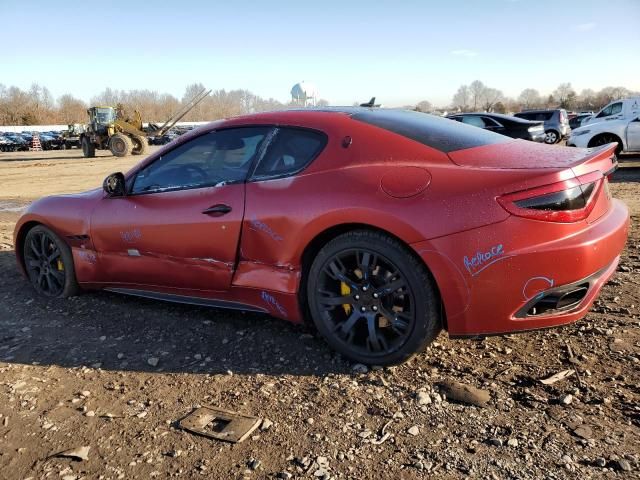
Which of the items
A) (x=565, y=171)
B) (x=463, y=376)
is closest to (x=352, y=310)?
(x=463, y=376)

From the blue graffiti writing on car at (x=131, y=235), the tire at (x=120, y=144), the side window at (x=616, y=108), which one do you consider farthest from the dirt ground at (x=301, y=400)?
the tire at (x=120, y=144)

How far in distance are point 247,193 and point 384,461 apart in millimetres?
1761

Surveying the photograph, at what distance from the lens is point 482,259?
2.60 meters

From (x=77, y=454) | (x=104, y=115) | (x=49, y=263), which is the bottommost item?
(x=77, y=454)

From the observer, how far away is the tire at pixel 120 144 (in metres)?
27.3

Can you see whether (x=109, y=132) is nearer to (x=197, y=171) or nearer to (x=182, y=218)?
(x=197, y=171)

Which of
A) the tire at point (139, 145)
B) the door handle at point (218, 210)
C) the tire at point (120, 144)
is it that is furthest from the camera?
the tire at point (139, 145)

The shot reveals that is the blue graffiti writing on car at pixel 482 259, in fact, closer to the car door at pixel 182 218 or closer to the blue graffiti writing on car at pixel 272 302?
the blue graffiti writing on car at pixel 272 302

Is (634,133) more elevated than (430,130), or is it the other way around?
(430,130)

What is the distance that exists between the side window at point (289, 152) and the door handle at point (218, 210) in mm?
255

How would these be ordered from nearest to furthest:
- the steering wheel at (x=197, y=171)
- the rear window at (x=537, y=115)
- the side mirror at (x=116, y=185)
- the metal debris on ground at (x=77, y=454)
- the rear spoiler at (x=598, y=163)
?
the metal debris on ground at (x=77, y=454) → the rear spoiler at (x=598, y=163) → the steering wheel at (x=197, y=171) → the side mirror at (x=116, y=185) → the rear window at (x=537, y=115)

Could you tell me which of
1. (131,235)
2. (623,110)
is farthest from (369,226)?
(623,110)

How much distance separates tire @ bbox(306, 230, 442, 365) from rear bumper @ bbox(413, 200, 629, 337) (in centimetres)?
12

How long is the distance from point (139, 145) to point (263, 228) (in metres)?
28.3
